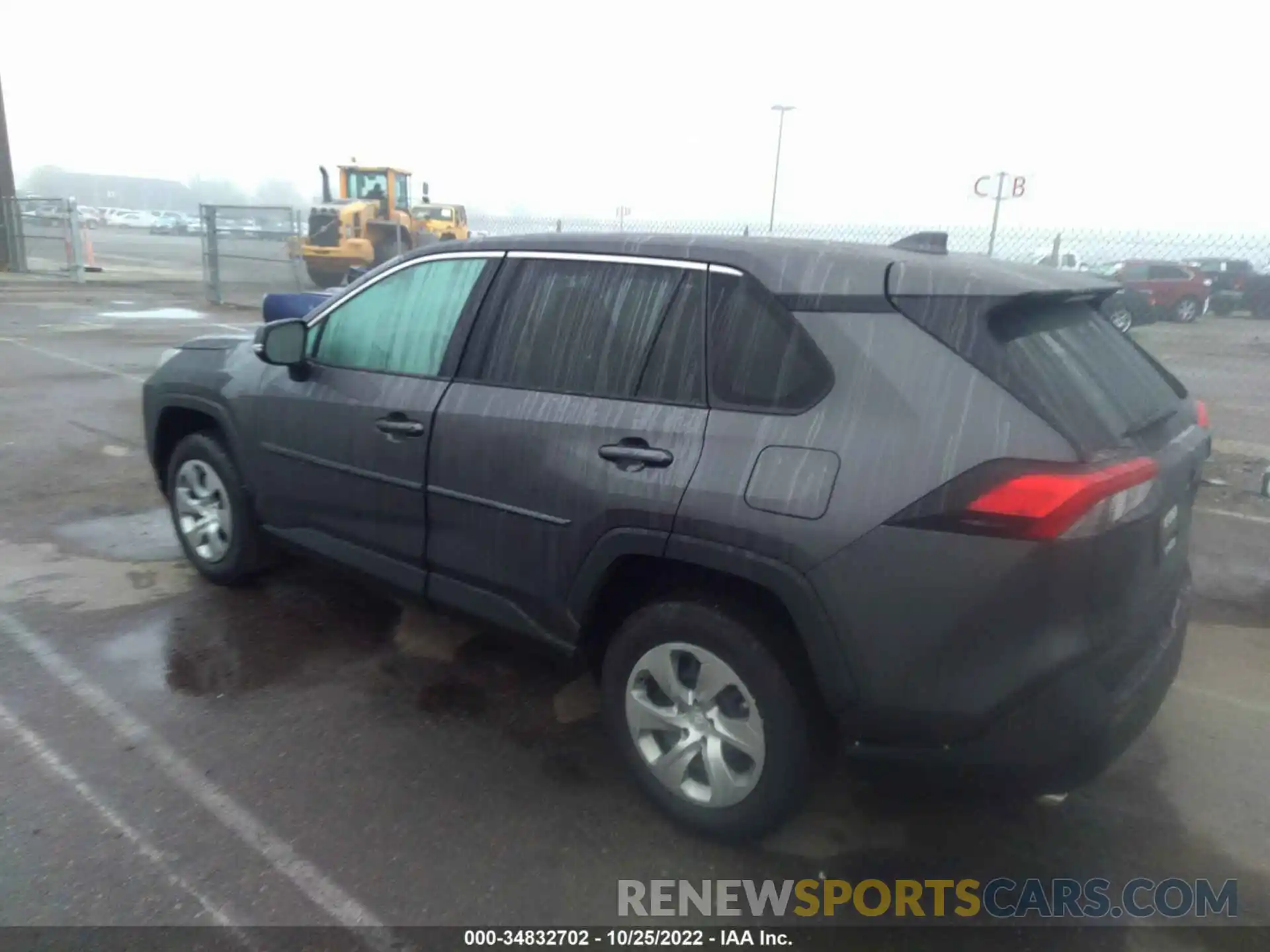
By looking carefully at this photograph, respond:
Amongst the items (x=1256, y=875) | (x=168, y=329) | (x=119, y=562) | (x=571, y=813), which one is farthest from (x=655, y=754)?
(x=168, y=329)

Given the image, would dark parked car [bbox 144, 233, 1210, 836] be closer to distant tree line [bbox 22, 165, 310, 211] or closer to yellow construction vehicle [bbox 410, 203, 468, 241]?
yellow construction vehicle [bbox 410, 203, 468, 241]

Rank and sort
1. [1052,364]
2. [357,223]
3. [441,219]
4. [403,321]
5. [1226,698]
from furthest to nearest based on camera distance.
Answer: [441,219] → [357,223] → [1226,698] → [403,321] → [1052,364]

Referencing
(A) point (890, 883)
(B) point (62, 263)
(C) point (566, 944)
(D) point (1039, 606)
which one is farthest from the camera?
(B) point (62, 263)

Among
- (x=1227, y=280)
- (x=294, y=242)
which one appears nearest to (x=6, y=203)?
(x=294, y=242)

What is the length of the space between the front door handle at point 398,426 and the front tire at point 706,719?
3.54 feet

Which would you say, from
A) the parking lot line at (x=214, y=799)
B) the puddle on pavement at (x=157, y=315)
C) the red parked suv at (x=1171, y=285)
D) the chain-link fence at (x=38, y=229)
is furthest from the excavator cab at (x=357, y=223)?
the parking lot line at (x=214, y=799)

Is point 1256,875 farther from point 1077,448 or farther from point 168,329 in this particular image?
point 168,329

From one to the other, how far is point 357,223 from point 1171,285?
18753 millimetres

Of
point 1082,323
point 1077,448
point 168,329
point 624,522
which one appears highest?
point 1082,323

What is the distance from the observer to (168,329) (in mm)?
14250

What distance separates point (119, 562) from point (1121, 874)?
15.2 feet

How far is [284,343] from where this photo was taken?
3826mm

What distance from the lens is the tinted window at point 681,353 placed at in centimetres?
281

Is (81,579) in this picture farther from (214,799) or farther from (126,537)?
(214,799)
